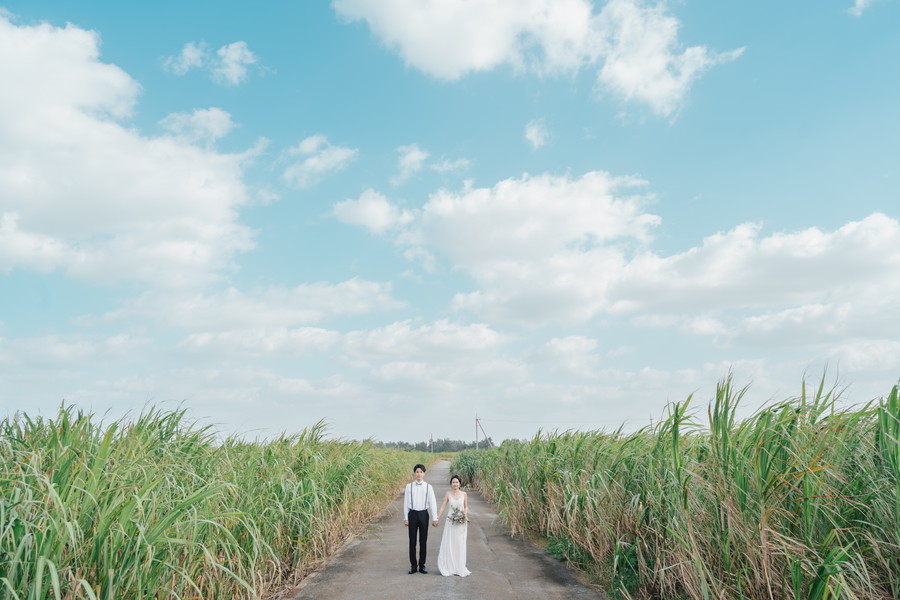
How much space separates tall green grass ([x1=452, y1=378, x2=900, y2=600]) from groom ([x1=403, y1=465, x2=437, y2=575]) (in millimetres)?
2988

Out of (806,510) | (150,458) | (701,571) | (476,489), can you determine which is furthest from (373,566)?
(476,489)

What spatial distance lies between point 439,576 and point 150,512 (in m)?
5.27

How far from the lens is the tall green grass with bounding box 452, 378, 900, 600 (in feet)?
14.5

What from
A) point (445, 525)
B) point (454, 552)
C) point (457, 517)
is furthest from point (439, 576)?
point (457, 517)

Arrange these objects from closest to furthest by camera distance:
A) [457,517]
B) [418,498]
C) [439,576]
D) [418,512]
→ [439,576], [457,517], [418,512], [418,498]

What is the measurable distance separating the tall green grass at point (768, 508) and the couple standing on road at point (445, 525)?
2.39 meters

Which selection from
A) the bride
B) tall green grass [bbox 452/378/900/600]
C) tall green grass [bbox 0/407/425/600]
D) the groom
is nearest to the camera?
tall green grass [bbox 0/407/425/600]

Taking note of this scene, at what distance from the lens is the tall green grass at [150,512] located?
3896 mm

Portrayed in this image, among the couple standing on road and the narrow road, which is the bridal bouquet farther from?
the narrow road

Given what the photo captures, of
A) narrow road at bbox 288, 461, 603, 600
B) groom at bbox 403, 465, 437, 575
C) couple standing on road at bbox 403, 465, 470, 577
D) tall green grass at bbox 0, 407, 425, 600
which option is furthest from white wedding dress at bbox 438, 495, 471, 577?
tall green grass at bbox 0, 407, 425, 600

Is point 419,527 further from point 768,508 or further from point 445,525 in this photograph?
point 768,508

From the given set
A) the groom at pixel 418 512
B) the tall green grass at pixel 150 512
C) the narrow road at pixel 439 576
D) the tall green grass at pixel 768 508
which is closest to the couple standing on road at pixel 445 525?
the groom at pixel 418 512

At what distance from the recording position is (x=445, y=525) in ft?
29.6

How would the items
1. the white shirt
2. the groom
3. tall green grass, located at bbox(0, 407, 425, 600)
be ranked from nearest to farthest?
1. tall green grass, located at bbox(0, 407, 425, 600)
2. the groom
3. the white shirt
